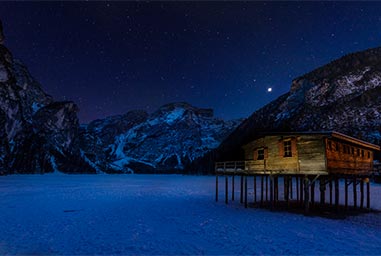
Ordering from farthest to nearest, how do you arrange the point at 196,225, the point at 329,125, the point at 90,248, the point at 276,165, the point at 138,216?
the point at 329,125, the point at 276,165, the point at 138,216, the point at 196,225, the point at 90,248

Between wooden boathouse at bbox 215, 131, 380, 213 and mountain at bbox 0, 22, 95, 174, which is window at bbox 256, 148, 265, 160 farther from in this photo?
mountain at bbox 0, 22, 95, 174

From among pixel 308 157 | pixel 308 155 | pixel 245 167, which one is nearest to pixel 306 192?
pixel 308 157

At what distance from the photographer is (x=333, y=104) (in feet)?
443

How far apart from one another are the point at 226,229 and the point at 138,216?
8653mm

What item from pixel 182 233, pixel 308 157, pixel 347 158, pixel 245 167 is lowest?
pixel 182 233

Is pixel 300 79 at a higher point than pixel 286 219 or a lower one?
higher

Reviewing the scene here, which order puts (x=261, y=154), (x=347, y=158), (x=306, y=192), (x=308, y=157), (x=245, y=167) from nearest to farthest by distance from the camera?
(x=306, y=192) < (x=308, y=157) < (x=347, y=158) < (x=261, y=154) < (x=245, y=167)

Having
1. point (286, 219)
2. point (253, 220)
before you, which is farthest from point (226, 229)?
point (286, 219)

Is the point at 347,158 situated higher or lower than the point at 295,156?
lower

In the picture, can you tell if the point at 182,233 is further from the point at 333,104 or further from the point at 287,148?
the point at 333,104

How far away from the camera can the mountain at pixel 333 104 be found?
110 m

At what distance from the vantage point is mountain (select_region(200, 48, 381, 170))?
110400 millimetres

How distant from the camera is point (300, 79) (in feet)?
610

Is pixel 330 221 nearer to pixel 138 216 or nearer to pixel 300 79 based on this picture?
pixel 138 216
